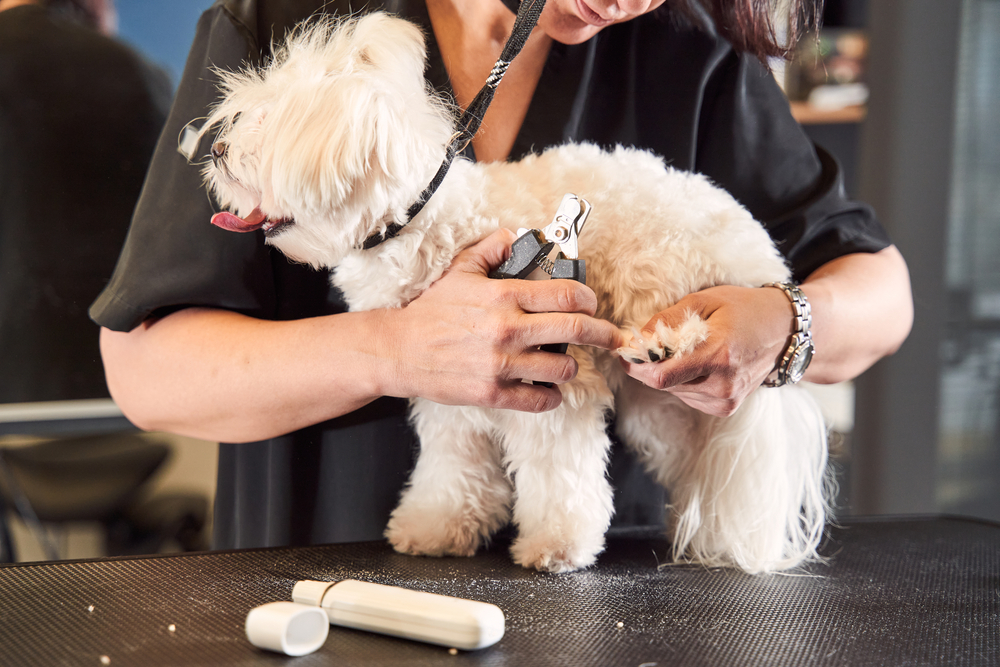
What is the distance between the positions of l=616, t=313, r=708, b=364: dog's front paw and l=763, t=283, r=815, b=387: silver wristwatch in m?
0.16

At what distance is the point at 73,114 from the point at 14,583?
94 centimetres

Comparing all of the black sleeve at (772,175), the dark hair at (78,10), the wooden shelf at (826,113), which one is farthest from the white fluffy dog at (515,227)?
the wooden shelf at (826,113)

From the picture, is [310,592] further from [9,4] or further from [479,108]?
[9,4]

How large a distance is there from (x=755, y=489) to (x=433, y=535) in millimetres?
394

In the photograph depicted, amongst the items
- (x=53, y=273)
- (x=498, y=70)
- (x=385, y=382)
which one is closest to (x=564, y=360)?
(x=385, y=382)

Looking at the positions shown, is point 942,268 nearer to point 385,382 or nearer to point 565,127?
point 565,127

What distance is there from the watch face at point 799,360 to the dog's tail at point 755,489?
0.13 ft

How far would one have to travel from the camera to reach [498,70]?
75 centimetres

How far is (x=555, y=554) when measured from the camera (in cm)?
81

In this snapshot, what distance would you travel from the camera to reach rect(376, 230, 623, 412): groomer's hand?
0.70m

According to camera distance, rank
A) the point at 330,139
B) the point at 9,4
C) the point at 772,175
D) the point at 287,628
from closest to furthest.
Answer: the point at 287,628 < the point at 330,139 < the point at 772,175 < the point at 9,4

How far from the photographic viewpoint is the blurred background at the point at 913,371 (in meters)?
1.91

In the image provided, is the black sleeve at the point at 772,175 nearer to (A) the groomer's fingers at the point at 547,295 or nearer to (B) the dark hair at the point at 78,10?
(A) the groomer's fingers at the point at 547,295

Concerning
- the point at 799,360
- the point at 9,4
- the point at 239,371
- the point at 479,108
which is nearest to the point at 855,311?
the point at 799,360
